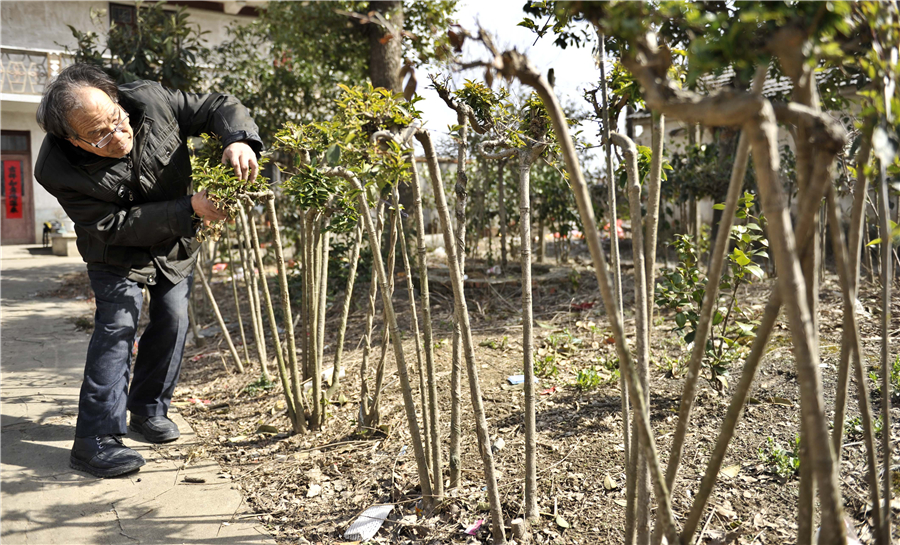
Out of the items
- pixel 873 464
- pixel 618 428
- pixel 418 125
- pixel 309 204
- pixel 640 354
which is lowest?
pixel 618 428

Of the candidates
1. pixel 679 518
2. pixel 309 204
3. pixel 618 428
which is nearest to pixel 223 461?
pixel 309 204

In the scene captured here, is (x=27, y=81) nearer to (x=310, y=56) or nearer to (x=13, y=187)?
(x=13, y=187)

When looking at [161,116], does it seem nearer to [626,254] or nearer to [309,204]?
[309,204]

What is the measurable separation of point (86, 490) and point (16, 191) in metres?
15.4

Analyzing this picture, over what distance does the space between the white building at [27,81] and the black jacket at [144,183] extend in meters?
13.1

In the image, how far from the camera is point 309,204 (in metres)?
2.49

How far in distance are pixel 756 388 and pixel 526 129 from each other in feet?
5.76

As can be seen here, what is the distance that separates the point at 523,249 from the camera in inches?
80.4

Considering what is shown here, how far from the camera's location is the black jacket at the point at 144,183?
2.86 metres

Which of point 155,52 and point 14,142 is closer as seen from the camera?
point 155,52

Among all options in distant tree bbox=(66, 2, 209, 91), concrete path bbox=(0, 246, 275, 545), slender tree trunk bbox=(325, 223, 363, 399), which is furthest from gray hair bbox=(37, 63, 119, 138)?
distant tree bbox=(66, 2, 209, 91)

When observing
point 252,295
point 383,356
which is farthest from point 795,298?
point 252,295

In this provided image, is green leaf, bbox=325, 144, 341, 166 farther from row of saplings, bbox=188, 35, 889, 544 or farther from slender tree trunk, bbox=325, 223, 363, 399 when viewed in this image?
slender tree trunk, bbox=325, 223, 363, 399

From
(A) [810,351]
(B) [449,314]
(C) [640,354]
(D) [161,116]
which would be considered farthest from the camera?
(B) [449,314]
